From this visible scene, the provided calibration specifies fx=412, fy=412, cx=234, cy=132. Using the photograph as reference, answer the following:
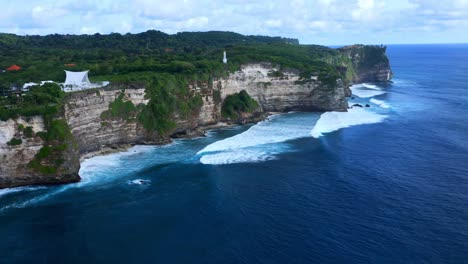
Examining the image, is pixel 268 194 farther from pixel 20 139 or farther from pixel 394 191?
pixel 20 139

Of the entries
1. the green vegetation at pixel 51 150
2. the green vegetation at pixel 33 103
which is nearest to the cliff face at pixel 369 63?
the green vegetation at pixel 33 103

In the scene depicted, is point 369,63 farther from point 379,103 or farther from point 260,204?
point 260,204

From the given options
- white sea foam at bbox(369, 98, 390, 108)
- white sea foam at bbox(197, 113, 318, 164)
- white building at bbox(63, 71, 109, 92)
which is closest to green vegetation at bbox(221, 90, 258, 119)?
white sea foam at bbox(197, 113, 318, 164)

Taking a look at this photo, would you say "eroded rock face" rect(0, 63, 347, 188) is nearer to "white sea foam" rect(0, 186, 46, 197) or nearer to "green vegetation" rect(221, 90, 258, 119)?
"white sea foam" rect(0, 186, 46, 197)

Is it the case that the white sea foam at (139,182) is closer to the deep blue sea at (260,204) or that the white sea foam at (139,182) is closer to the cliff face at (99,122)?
the deep blue sea at (260,204)

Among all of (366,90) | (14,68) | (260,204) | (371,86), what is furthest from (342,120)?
(14,68)

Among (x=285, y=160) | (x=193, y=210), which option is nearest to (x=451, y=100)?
(x=285, y=160)
